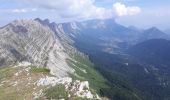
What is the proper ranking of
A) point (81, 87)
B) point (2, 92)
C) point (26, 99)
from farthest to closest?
point (2, 92) → point (26, 99) → point (81, 87)

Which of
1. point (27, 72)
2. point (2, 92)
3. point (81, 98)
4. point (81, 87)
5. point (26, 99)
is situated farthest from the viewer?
point (27, 72)

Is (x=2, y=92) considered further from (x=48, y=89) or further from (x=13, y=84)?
(x=48, y=89)

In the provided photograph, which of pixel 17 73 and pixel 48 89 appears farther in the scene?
pixel 17 73

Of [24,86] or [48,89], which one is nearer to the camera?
[48,89]

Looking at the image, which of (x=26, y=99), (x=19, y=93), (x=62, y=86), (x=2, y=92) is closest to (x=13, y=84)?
(x=2, y=92)

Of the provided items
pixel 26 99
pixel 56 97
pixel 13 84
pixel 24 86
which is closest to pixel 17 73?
pixel 13 84

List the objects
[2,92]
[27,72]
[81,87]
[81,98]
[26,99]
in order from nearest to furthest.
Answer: [81,98] → [81,87] → [26,99] → [2,92] → [27,72]

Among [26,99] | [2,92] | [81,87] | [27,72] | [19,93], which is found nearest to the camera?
[81,87]

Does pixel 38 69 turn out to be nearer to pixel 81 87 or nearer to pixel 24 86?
pixel 24 86
